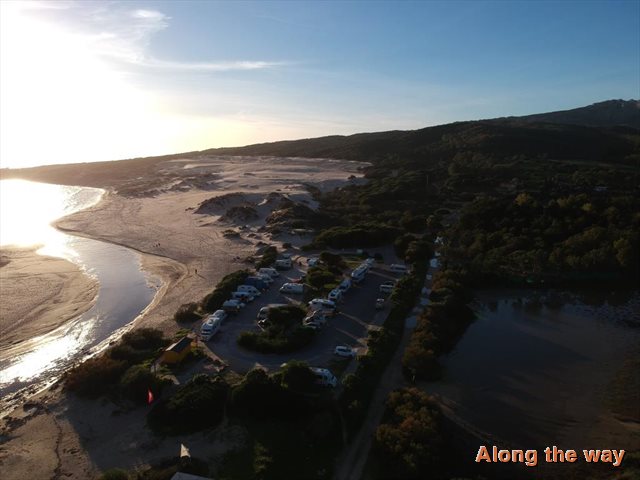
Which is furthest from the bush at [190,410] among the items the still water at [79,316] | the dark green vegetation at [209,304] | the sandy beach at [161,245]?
the dark green vegetation at [209,304]

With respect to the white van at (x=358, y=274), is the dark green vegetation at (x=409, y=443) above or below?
below

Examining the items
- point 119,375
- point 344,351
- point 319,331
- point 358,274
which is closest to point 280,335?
point 319,331

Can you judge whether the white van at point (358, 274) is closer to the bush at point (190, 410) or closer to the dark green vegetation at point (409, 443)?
the bush at point (190, 410)

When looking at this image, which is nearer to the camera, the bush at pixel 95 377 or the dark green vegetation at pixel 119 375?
the dark green vegetation at pixel 119 375

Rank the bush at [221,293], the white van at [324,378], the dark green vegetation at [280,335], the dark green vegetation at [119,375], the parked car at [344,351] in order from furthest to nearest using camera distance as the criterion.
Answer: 1. the bush at [221,293]
2. the dark green vegetation at [280,335]
3. the parked car at [344,351]
4. the dark green vegetation at [119,375]
5. the white van at [324,378]

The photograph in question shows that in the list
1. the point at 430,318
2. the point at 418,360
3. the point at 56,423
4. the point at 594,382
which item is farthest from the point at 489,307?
the point at 56,423

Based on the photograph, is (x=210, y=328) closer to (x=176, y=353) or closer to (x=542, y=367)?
(x=176, y=353)

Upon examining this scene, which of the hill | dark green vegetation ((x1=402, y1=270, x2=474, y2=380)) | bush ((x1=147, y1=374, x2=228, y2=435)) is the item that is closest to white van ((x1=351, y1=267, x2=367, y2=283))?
dark green vegetation ((x1=402, y1=270, x2=474, y2=380))

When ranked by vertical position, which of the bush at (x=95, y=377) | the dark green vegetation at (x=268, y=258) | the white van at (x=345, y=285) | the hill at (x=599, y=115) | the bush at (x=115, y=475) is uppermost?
the hill at (x=599, y=115)

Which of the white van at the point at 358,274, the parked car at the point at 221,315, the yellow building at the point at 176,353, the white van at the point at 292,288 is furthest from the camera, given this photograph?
the white van at the point at 358,274
